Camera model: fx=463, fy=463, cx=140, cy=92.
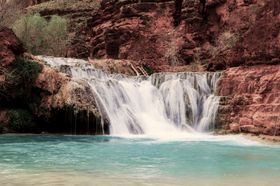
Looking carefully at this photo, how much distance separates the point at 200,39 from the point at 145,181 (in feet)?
110

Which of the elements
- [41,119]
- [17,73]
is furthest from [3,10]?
[41,119]

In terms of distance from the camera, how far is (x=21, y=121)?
24078 millimetres

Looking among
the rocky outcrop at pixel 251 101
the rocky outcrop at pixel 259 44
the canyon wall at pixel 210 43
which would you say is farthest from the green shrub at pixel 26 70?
the rocky outcrop at pixel 259 44

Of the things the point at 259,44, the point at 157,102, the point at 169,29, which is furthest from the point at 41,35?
the point at 259,44

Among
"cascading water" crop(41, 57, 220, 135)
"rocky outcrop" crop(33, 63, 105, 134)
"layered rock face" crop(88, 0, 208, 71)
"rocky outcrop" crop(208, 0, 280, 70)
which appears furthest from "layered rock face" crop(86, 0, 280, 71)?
"rocky outcrop" crop(33, 63, 105, 134)

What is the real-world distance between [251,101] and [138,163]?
11439mm

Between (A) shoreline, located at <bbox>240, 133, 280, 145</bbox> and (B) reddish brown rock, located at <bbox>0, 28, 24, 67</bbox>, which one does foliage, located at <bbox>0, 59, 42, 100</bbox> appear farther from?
(A) shoreline, located at <bbox>240, 133, 280, 145</bbox>

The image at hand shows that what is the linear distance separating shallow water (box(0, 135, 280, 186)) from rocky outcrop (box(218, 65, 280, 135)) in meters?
2.75

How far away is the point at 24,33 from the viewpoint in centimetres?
3869

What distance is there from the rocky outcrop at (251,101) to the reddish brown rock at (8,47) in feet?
38.0

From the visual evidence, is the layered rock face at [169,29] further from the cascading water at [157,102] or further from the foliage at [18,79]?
the foliage at [18,79]

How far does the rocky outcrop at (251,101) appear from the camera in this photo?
20634 millimetres

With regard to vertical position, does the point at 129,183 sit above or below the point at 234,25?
below

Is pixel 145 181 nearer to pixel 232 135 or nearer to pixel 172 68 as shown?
pixel 232 135
